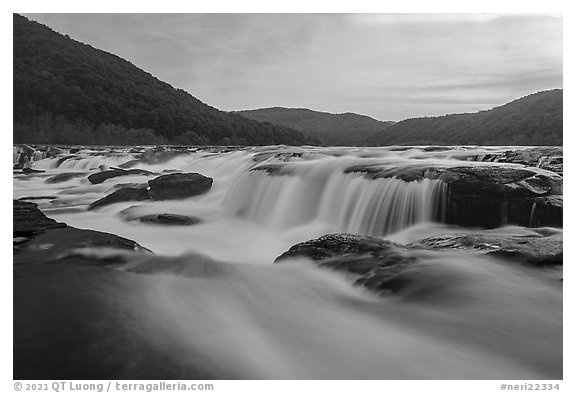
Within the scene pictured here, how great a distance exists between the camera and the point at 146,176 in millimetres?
7871

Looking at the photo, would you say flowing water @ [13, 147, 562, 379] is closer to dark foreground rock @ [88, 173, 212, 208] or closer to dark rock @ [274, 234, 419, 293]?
dark rock @ [274, 234, 419, 293]

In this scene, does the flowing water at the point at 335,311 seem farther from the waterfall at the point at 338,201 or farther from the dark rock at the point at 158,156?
the dark rock at the point at 158,156

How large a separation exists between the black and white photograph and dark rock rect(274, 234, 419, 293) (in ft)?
0.05

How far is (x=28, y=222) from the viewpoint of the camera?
3750 mm

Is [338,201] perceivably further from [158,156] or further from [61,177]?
[158,156]

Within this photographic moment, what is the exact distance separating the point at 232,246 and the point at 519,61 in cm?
375

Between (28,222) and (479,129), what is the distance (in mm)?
8775

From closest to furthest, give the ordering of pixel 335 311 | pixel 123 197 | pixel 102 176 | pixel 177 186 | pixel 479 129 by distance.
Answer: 1. pixel 335 311
2. pixel 123 197
3. pixel 177 186
4. pixel 102 176
5. pixel 479 129

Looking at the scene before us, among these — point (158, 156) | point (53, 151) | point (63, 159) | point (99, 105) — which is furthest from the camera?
point (53, 151)

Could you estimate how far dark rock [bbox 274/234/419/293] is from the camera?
289 cm

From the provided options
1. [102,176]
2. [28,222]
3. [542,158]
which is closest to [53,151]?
[102,176]

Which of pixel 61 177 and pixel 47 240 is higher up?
pixel 61 177

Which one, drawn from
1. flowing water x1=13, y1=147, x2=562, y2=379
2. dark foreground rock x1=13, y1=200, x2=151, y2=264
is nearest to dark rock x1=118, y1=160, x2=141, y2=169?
flowing water x1=13, y1=147, x2=562, y2=379

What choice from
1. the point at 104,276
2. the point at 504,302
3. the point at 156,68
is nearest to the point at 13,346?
the point at 104,276
